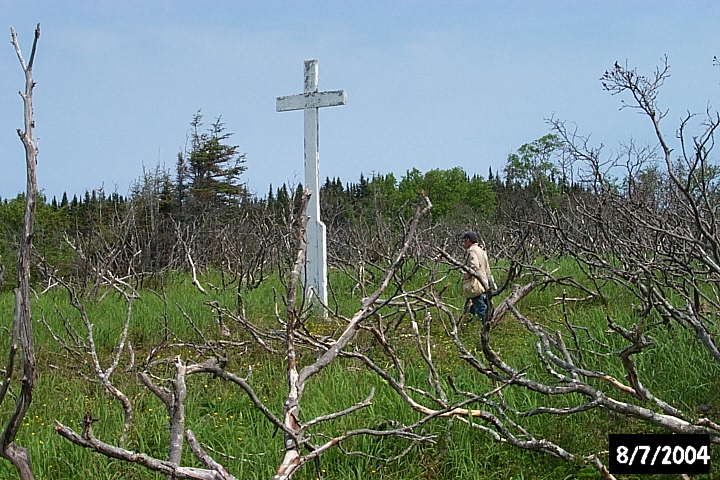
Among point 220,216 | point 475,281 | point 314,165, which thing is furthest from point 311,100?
point 220,216

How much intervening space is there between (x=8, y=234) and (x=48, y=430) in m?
15.0

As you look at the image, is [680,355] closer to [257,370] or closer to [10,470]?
[257,370]

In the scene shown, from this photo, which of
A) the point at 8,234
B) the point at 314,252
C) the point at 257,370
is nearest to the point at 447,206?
the point at 8,234

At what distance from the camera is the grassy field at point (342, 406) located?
3.38 meters

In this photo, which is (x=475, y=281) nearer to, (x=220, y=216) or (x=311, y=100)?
(x=311, y=100)

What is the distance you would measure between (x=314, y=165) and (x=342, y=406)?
11.3ft

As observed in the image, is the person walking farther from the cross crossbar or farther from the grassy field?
the cross crossbar

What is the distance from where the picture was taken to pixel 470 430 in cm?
356
